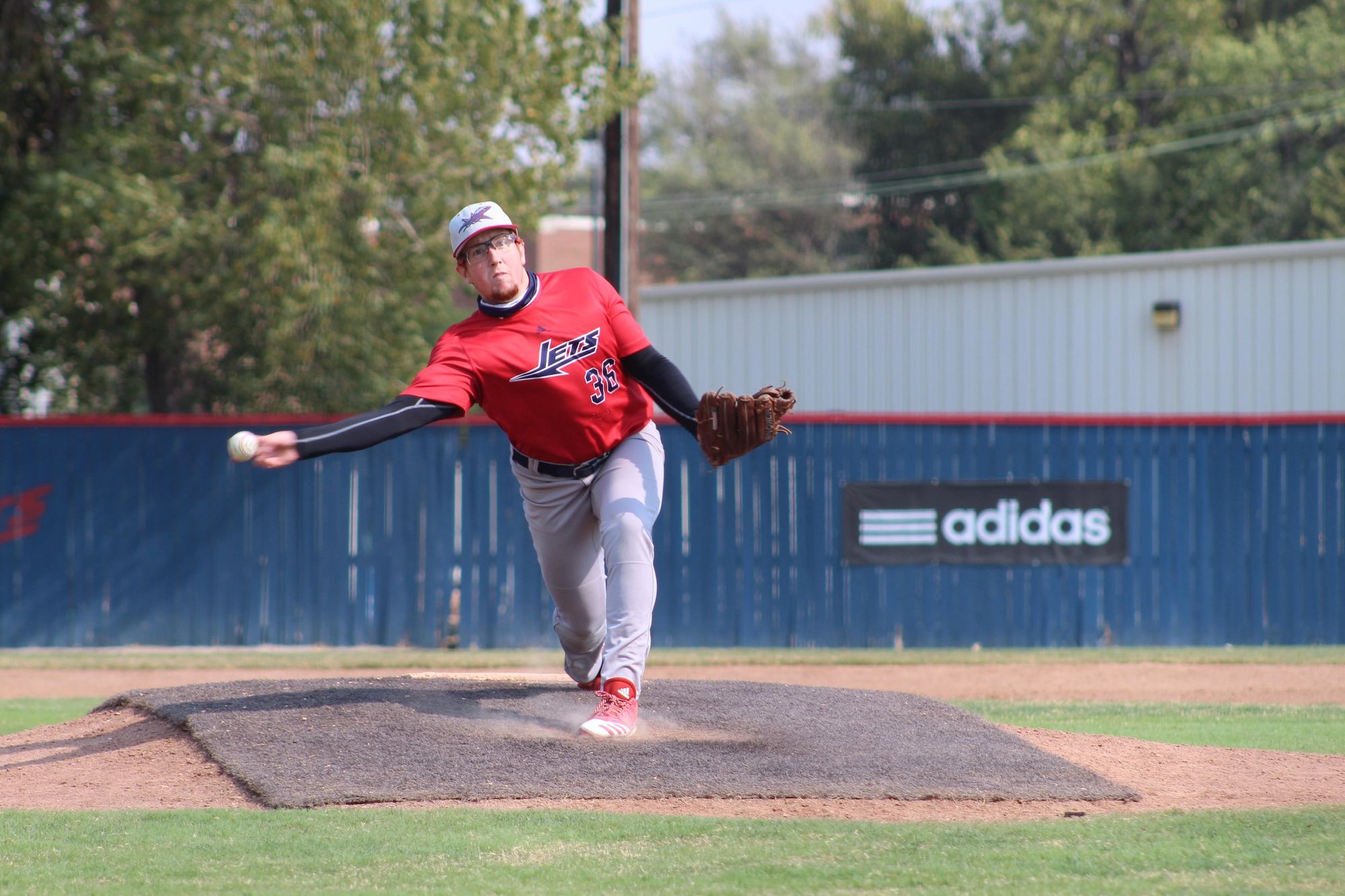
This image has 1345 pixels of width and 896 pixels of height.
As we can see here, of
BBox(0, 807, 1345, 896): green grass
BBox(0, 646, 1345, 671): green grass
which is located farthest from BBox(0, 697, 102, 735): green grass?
BBox(0, 807, 1345, 896): green grass

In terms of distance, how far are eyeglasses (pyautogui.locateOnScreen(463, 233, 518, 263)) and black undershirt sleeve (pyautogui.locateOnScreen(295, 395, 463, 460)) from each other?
67 cm

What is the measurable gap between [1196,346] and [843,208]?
88.8 ft

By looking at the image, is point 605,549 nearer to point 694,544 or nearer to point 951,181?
point 694,544

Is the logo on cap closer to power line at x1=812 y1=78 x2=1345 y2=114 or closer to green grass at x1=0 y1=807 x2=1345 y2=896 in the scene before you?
green grass at x1=0 y1=807 x2=1345 y2=896

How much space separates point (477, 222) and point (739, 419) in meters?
1.30

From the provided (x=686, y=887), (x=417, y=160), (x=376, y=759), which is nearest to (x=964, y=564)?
(x=417, y=160)

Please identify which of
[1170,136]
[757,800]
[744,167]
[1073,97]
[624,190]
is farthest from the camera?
[744,167]

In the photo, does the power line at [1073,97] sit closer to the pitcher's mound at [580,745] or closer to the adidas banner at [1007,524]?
the adidas banner at [1007,524]

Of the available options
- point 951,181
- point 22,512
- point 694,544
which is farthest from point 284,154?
point 951,181

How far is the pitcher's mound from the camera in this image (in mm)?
5223

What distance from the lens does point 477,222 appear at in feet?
18.9

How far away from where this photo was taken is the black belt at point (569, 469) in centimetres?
611

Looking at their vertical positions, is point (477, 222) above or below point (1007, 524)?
above

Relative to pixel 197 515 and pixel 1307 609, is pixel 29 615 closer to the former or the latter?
pixel 197 515
